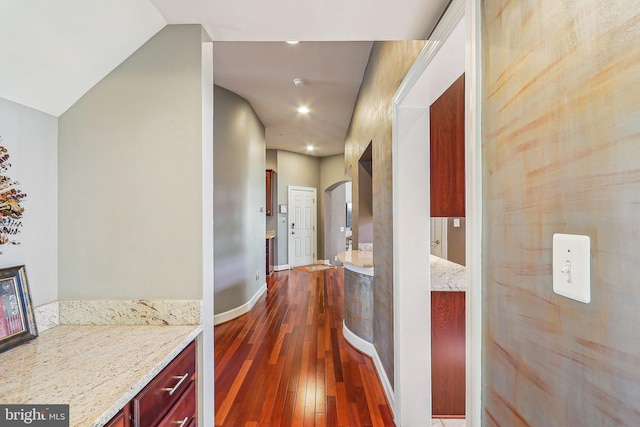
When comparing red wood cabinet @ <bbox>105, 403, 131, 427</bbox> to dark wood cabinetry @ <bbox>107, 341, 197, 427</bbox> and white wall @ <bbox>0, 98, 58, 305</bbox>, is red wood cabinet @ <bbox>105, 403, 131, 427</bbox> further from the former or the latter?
white wall @ <bbox>0, 98, 58, 305</bbox>

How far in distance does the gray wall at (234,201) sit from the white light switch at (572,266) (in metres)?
3.38

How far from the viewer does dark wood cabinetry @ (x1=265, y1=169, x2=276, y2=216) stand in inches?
267

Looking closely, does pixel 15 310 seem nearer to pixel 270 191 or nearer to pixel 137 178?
pixel 137 178

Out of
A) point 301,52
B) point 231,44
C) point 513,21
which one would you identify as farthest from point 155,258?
point 301,52

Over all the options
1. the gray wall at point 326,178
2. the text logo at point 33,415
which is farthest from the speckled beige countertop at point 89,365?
the gray wall at point 326,178

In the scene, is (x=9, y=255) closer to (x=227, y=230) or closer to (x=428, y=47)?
(x=428, y=47)

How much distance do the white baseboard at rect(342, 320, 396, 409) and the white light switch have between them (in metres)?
1.76

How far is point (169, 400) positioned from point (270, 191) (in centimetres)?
591

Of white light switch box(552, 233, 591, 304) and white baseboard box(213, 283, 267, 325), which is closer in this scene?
white light switch box(552, 233, 591, 304)

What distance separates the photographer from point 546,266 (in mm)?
639

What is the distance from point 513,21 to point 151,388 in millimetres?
1514

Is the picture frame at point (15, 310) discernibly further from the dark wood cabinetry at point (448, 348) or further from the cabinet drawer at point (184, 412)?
the dark wood cabinetry at point (448, 348)

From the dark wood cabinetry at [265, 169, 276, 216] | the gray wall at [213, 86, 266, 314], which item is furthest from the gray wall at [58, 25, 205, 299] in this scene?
the dark wood cabinetry at [265, 169, 276, 216]

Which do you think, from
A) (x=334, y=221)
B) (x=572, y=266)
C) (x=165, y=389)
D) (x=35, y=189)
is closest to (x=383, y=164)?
(x=572, y=266)
